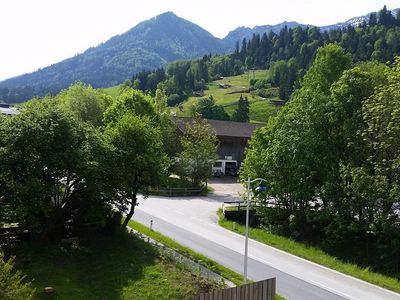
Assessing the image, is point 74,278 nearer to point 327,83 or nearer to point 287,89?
point 327,83

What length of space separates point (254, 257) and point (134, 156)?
32.4 ft

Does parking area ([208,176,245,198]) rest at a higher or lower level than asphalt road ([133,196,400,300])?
lower

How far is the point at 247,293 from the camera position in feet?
47.2

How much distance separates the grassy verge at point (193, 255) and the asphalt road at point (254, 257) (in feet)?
3.40

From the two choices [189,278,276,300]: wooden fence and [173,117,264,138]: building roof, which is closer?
[189,278,276,300]: wooden fence

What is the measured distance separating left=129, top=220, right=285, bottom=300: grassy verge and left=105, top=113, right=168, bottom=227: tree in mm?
2868

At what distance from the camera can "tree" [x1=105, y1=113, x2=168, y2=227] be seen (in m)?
26.2

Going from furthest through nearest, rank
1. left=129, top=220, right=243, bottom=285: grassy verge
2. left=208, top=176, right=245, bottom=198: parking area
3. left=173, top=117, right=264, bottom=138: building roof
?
1. left=173, top=117, right=264, bottom=138: building roof
2. left=208, top=176, right=245, bottom=198: parking area
3. left=129, top=220, right=243, bottom=285: grassy verge

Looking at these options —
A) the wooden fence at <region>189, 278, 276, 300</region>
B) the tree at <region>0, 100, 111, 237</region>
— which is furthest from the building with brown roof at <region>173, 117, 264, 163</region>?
the wooden fence at <region>189, 278, 276, 300</region>

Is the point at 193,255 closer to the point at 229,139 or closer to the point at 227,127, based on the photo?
the point at 229,139

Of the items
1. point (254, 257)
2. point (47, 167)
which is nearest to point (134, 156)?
point (47, 167)

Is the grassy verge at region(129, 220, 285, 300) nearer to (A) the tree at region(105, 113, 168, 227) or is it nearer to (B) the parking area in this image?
(A) the tree at region(105, 113, 168, 227)

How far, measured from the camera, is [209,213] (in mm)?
40656

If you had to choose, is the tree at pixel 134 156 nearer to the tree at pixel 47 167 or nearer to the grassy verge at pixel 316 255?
the tree at pixel 47 167
